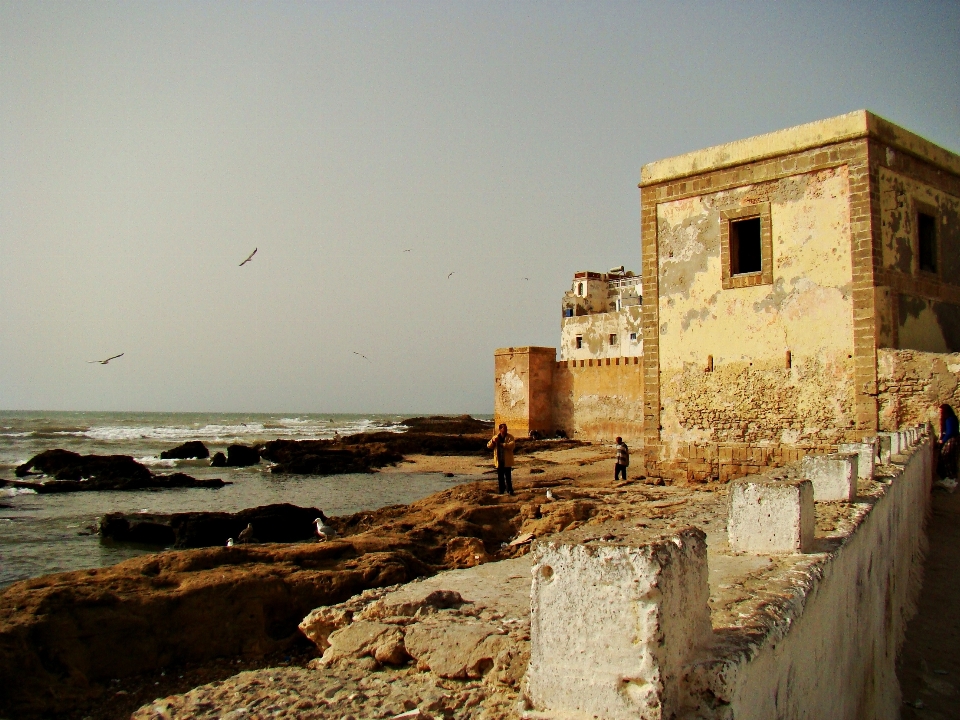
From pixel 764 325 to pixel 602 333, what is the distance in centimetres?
3041

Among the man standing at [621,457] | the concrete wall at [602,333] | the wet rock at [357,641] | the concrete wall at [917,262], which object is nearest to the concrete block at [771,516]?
the wet rock at [357,641]

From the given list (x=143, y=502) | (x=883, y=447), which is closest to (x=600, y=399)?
(x=143, y=502)

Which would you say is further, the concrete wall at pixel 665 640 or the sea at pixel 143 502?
the sea at pixel 143 502

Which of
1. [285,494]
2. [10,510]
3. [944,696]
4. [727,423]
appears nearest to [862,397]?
[727,423]

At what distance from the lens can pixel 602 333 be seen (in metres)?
41.9

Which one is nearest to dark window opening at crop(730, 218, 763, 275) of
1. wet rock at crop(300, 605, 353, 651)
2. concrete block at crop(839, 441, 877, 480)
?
concrete block at crop(839, 441, 877, 480)

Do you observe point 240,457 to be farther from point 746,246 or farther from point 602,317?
point 746,246

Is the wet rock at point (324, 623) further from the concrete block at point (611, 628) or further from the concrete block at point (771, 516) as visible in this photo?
the concrete block at point (611, 628)

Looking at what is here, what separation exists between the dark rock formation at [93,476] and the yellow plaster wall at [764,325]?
48.3 ft

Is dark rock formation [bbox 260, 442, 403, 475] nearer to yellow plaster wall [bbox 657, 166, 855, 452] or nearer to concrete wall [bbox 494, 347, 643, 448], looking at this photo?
concrete wall [bbox 494, 347, 643, 448]

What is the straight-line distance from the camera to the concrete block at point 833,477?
193 inches

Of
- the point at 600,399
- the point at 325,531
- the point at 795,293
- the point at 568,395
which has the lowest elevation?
the point at 325,531

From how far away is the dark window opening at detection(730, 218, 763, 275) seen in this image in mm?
12047

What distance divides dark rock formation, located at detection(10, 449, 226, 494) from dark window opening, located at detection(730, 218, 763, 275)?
1591 cm
